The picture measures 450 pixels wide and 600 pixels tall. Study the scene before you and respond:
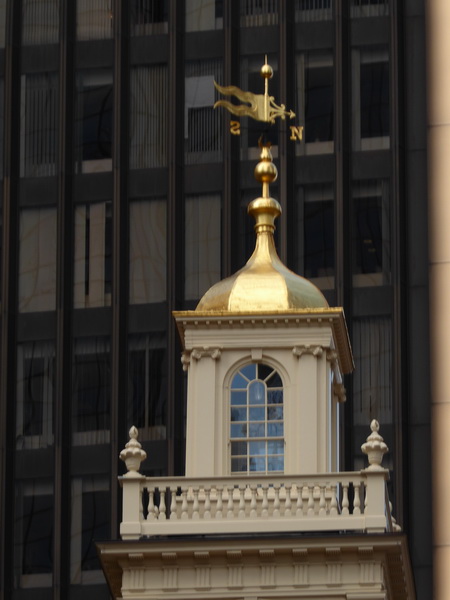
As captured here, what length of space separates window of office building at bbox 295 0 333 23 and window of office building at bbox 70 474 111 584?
53.2ft

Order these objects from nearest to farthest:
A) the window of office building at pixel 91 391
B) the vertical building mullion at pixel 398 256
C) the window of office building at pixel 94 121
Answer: the vertical building mullion at pixel 398 256 → the window of office building at pixel 91 391 → the window of office building at pixel 94 121

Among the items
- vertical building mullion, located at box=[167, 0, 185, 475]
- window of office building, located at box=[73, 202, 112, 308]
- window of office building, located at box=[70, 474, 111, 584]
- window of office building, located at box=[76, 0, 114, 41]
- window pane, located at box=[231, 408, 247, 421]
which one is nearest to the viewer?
window pane, located at box=[231, 408, 247, 421]

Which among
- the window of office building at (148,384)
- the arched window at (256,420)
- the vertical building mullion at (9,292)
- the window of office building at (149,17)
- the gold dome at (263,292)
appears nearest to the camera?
the arched window at (256,420)

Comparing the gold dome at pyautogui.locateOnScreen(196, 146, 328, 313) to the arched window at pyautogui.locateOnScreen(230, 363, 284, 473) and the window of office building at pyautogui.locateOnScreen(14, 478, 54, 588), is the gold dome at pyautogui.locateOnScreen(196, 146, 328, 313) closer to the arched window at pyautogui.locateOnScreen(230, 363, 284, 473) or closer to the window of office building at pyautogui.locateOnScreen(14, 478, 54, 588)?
the arched window at pyautogui.locateOnScreen(230, 363, 284, 473)

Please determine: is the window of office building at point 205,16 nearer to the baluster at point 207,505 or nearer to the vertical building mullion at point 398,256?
the vertical building mullion at point 398,256

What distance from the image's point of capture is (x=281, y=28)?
313 feet

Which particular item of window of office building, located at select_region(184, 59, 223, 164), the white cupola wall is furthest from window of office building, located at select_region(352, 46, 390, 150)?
the white cupola wall

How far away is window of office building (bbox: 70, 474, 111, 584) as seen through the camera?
91438 mm

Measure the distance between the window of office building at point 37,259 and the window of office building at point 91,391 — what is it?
209 centimetres

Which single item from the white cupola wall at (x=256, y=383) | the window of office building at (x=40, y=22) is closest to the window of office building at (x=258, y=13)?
the window of office building at (x=40, y=22)

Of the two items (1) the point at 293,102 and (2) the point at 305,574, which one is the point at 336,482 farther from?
(1) the point at 293,102

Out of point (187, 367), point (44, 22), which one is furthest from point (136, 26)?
point (187, 367)

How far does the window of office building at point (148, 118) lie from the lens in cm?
9538

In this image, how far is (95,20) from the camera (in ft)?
321
